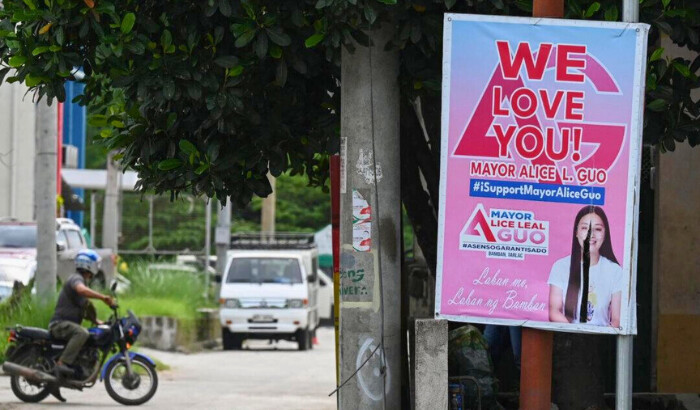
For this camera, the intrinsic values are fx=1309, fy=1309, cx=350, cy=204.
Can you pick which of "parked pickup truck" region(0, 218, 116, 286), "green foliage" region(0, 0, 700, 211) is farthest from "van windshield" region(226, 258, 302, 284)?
"green foliage" region(0, 0, 700, 211)

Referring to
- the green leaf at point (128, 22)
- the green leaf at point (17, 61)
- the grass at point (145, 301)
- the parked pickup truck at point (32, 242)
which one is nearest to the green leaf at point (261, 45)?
the green leaf at point (128, 22)

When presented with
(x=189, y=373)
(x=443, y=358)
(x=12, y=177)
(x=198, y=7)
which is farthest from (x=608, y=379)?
(x=12, y=177)

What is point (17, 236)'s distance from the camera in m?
24.1

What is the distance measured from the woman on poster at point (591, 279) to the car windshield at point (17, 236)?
17.3 m

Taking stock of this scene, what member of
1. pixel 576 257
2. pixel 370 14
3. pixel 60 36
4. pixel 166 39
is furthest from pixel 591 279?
pixel 60 36

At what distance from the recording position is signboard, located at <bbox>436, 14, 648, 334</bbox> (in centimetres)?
800

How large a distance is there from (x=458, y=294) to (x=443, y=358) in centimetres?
43

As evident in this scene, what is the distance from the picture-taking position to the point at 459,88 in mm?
8125

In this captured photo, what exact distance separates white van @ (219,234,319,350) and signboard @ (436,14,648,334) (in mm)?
17907

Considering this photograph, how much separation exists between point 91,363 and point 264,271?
12.6 m

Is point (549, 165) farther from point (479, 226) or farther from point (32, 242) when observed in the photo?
point (32, 242)

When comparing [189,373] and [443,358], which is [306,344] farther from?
[443,358]

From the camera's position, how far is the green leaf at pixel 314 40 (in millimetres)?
8164

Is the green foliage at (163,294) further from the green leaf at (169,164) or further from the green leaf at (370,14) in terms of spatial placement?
the green leaf at (370,14)
